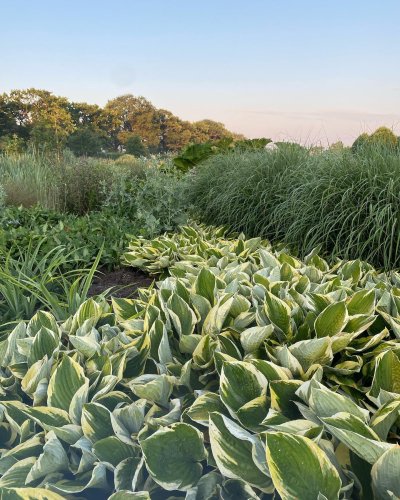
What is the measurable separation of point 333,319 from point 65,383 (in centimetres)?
88

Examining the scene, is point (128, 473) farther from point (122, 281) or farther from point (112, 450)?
point (122, 281)

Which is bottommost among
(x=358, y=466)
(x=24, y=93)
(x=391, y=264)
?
(x=391, y=264)

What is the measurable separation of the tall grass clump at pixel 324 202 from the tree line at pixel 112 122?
1355 inches

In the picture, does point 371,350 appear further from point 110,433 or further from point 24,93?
point 24,93

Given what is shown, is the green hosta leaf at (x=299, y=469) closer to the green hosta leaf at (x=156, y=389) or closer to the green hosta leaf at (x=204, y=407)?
the green hosta leaf at (x=204, y=407)

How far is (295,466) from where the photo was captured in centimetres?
101

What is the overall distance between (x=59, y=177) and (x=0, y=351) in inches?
306

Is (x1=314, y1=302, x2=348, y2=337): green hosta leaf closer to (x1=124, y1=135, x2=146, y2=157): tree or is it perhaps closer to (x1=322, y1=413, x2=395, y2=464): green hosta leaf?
(x1=322, y1=413, x2=395, y2=464): green hosta leaf

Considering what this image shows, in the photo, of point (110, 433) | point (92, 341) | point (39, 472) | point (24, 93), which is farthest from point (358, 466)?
point (24, 93)

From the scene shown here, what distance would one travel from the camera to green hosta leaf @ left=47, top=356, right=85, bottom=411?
1460 mm

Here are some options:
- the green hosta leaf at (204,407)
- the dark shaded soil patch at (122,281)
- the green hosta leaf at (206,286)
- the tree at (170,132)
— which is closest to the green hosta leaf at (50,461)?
the green hosta leaf at (204,407)

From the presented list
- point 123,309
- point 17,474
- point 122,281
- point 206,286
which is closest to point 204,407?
point 17,474

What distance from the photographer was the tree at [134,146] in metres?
39.4

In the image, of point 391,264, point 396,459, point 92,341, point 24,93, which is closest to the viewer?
point 396,459
